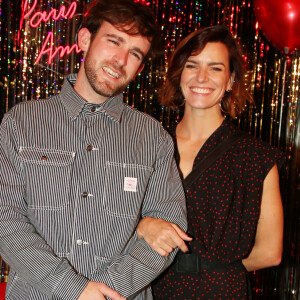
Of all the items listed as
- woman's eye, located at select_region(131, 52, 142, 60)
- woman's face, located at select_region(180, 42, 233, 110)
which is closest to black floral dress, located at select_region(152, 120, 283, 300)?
woman's face, located at select_region(180, 42, 233, 110)

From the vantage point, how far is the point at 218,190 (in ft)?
6.73

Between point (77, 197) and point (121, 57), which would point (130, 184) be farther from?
point (121, 57)

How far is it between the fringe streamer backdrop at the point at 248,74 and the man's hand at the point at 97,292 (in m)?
2.66

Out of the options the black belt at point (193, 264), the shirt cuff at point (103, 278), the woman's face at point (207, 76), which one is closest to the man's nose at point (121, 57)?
the woman's face at point (207, 76)

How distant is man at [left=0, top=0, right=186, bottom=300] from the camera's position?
1432 millimetres

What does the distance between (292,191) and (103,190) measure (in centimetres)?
273

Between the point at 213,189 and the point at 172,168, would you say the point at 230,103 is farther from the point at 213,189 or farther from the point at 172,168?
the point at 172,168

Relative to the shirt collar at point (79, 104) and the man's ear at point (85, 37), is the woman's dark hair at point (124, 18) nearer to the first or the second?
the man's ear at point (85, 37)

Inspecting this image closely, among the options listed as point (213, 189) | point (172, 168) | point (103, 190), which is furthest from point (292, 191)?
point (103, 190)

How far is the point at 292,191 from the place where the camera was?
12.8 feet

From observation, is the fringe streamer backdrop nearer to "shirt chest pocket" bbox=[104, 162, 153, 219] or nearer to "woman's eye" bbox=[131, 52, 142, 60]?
"woman's eye" bbox=[131, 52, 142, 60]

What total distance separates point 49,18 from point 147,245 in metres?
2.86

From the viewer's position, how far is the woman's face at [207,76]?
2184mm

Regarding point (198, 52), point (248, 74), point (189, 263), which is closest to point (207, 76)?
point (198, 52)
